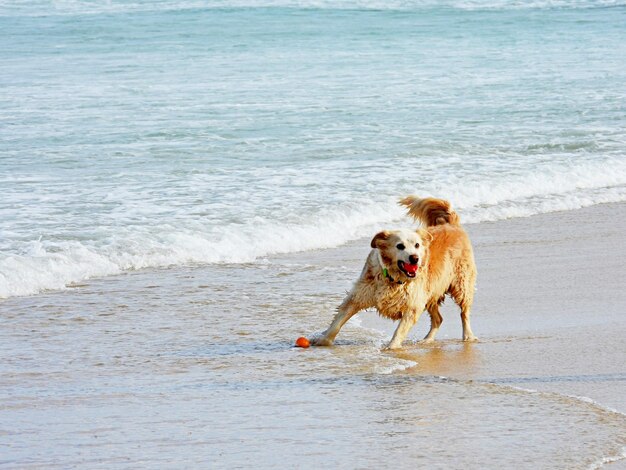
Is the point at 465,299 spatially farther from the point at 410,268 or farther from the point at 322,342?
the point at 322,342

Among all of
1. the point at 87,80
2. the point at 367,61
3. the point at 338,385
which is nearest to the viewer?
the point at 338,385

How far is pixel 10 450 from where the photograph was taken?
4.88 m

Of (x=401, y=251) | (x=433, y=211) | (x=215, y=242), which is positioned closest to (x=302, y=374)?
(x=401, y=251)

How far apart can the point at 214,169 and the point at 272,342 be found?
702cm

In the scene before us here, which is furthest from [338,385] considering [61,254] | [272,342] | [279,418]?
[61,254]

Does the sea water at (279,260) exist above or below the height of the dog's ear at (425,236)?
below

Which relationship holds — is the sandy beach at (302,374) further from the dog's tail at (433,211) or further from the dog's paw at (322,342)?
the dog's tail at (433,211)

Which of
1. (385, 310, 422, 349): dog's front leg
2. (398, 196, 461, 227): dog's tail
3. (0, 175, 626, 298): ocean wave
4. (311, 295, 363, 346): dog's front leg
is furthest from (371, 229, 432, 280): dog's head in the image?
(0, 175, 626, 298): ocean wave

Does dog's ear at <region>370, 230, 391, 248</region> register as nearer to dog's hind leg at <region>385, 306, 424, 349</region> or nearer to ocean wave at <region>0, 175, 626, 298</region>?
dog's hind leg at <region>385, 306, 424, 349</region>

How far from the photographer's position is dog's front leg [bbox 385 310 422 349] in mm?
6934

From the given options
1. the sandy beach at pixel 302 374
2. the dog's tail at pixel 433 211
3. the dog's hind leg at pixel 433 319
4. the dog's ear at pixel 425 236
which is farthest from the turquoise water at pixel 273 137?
the dog's ear at pixel 425 236

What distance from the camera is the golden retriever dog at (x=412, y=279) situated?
689cm

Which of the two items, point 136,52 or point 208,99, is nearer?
point 208,99

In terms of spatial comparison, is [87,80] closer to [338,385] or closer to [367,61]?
[367,61]
